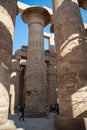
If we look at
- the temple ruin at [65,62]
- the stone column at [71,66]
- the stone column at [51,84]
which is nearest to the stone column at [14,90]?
the stone column at [51,84]

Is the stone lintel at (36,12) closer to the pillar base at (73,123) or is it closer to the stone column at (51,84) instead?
the stone column at (51,84)

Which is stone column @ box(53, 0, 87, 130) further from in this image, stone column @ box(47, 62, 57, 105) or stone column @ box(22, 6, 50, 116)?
stone column @ box(47, 62, 57, 105)

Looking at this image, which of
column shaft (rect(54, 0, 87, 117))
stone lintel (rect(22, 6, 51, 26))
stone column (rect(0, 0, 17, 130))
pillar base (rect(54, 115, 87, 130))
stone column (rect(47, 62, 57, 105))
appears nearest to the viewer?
stone column (rect(0, 0, 17, 130))

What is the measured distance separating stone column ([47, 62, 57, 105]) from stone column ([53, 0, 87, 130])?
10662 mm

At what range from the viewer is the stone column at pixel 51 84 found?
1611cm

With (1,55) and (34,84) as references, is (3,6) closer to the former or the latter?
(1,55)

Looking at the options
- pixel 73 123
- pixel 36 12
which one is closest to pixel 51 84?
pixel 36 12

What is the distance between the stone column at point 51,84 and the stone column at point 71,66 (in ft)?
35.0

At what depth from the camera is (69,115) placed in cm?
504

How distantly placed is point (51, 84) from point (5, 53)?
12.3m

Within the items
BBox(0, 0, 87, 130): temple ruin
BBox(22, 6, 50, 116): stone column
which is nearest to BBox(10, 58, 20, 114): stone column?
BBox(22, 6, 50, 116): stone column

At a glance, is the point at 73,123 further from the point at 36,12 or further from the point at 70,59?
the point at 36,12

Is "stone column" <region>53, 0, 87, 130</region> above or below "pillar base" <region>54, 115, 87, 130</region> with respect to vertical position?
above

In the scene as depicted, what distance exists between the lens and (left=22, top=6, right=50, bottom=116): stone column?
10953 millimetres
